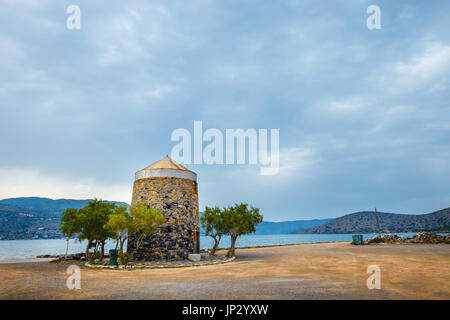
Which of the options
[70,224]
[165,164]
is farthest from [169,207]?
[70,224]

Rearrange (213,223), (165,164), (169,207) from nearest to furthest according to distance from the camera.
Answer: (169,207)
(165,164)
(213,223)

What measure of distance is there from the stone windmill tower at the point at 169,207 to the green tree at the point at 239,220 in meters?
2.98

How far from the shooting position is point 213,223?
26.0 meters

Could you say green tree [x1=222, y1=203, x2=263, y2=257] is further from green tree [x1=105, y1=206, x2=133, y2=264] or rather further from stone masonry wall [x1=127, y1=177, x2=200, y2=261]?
green tree [x1=105, y1=206, x2=133, y2=264]

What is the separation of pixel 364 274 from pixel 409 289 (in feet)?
10.8

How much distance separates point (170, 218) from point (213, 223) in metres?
5.35

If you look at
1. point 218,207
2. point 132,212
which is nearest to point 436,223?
point 218,207

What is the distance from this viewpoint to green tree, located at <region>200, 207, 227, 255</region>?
2562 cm

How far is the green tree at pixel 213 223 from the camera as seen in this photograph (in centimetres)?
2562

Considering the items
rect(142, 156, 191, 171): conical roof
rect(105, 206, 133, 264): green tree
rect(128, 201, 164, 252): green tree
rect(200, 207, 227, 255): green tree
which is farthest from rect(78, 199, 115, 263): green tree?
rect(200, 207, 227, 255): green tree

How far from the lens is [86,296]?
8.55 meters

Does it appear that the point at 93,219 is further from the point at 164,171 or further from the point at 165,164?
the point at 165,164

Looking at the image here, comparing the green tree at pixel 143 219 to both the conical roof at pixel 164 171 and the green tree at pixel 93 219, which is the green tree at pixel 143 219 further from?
the green tree at pixel 93 219

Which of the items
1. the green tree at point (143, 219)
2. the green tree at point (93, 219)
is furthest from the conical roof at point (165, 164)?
the green tree at point (93, 219)
